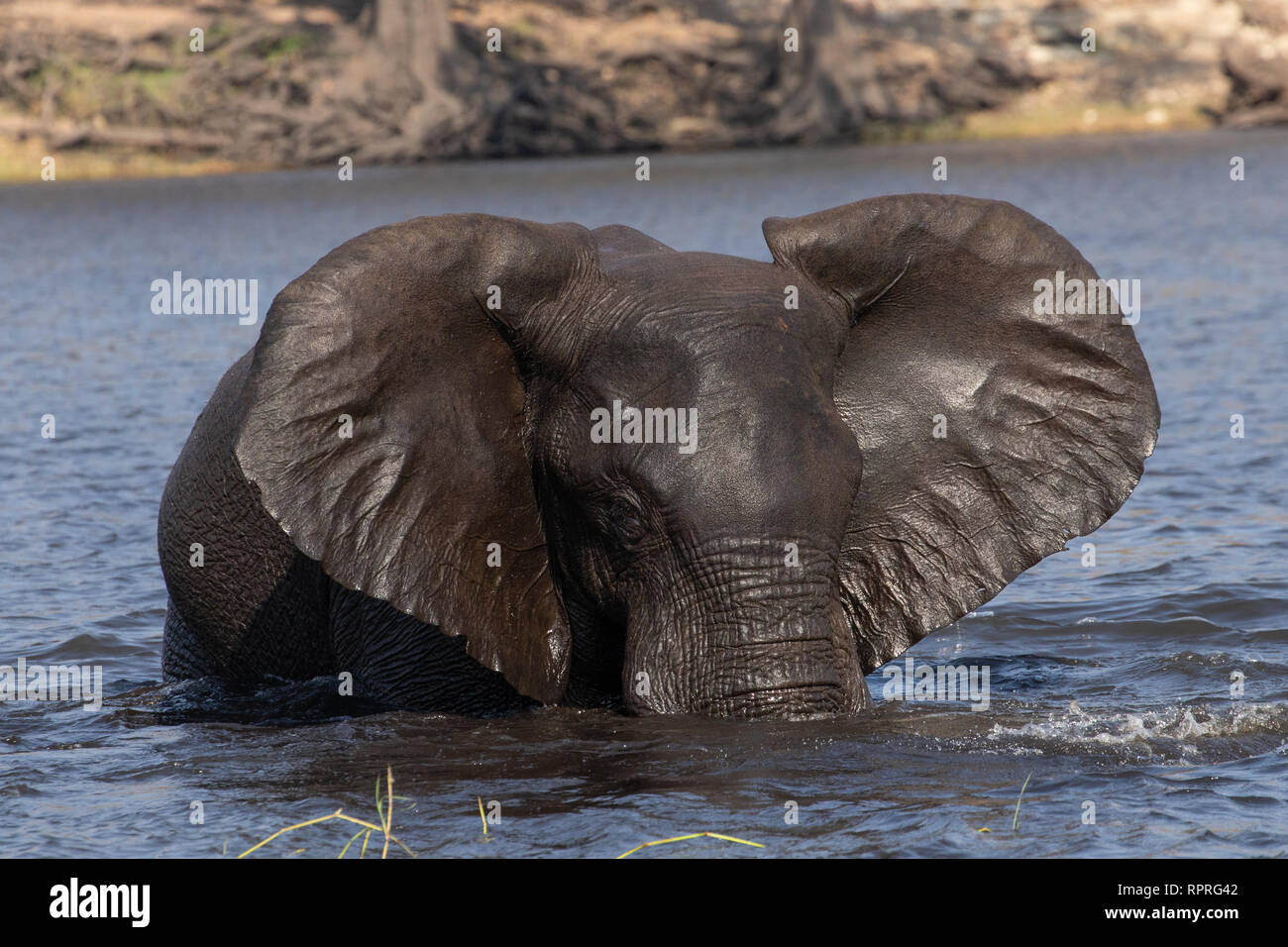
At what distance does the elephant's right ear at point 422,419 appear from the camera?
6.66 m

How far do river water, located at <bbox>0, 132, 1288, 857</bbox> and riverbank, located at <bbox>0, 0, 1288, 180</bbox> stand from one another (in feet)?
113

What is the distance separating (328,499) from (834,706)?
75.5 inches

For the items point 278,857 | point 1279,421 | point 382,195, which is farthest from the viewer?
point 382,195

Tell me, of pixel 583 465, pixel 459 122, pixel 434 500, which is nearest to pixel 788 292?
pixel 583 465

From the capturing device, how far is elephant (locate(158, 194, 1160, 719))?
21.4 ft

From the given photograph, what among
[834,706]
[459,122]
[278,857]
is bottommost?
[278,857]

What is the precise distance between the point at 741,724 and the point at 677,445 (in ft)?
3.23

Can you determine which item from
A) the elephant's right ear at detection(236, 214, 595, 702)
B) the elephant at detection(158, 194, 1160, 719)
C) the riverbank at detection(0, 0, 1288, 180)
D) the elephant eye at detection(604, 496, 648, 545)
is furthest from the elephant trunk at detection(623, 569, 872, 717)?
the riverbank at detection(0, 0, 1288, 180)

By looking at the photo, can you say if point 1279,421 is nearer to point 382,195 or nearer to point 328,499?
point 328,499

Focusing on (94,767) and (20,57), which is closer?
(94,767)

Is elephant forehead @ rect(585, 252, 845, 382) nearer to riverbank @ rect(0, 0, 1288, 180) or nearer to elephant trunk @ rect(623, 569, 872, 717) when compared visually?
elephant trunk @ rect(623, 569, 872, 717)

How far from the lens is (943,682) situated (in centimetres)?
905

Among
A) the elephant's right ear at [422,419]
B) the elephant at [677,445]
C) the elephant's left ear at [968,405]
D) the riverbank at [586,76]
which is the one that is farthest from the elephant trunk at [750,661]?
the riverbank at [586,76]

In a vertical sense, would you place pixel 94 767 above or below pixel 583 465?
below
